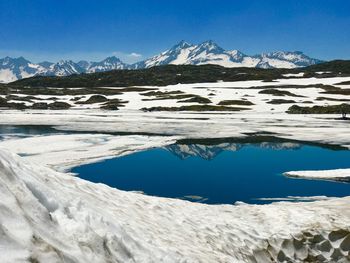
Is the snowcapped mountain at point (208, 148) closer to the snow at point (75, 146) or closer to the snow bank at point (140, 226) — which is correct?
the snow at point (75, 146)

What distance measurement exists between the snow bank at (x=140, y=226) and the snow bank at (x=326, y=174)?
26.6ft

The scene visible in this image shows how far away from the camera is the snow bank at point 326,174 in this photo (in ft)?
77.8

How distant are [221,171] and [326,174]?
6123 mm

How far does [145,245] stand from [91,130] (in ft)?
129

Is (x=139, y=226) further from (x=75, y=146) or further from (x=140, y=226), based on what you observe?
(x=75, y=146)

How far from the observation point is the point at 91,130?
47.3m

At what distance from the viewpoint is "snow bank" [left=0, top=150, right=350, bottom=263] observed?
22.2 feet

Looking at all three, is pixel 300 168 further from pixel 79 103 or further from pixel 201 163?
pixel 79 103

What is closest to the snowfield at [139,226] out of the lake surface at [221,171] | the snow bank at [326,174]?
the lake surface at [221,171]

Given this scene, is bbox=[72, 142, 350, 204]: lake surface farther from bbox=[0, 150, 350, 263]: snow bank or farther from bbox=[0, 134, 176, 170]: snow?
bbox=[0, 150, 350, 263]: snow bank

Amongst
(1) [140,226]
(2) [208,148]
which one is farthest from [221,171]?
(1) [140,226]

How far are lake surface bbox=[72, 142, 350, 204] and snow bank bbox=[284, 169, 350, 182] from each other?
70 centimetres

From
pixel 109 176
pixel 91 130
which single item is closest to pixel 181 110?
pixel 91 130

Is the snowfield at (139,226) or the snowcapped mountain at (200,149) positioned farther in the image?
the snowcapped mountain at (200,149)
